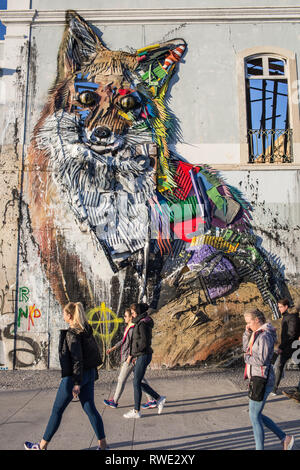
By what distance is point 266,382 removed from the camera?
151 inches

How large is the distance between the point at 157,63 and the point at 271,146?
3500mm

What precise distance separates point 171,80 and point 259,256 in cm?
486

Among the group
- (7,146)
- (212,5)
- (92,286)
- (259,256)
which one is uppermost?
(212,5)

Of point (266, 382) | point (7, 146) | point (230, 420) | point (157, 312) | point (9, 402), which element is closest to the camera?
point (266, 382)

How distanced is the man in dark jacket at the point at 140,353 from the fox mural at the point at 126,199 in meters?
2.99

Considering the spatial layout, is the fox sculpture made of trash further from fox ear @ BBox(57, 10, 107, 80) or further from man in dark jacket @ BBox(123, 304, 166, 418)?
man in dark jacket @ BBox(123, 304, 166, 418)

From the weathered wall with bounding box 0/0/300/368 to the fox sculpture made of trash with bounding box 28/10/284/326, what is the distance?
10.2 inches

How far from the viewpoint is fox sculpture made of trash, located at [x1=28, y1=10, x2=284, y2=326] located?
8570mm

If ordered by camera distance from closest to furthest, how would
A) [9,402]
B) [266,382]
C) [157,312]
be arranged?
[266,382]
[9,402]
[157,312]

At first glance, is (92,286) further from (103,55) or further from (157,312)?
(103,55)

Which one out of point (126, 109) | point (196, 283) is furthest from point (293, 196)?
point (126, 109)

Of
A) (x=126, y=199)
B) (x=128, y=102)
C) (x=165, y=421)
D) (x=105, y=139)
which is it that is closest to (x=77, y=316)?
(x=165, y=421)

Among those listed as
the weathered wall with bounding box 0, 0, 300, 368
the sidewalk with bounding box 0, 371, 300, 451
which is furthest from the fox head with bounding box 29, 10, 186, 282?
the sidewalk with bounding box 0, 371, 300, 451

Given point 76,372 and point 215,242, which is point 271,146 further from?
point 76,372
